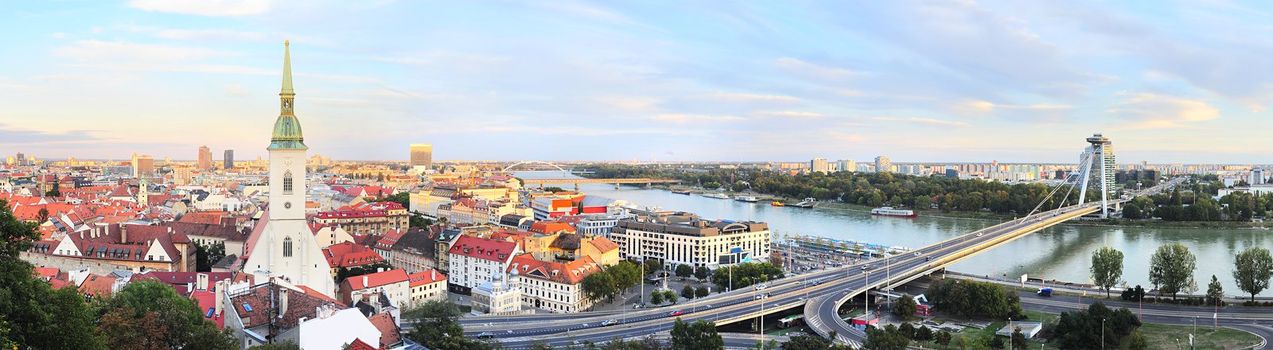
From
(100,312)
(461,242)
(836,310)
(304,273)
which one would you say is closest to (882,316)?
(836,310)

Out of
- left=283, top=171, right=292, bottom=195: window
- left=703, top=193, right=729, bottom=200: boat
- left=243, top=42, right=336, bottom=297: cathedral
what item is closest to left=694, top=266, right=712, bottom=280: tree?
left=243, top=42, right=336, bottom=297: cathedral

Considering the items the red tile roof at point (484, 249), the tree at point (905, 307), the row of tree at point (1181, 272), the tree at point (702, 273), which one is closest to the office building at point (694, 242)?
the tree at point (702, 273)

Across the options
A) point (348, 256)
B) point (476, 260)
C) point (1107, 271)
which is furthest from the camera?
point (476, 260)

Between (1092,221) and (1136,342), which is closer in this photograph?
(1136,342)

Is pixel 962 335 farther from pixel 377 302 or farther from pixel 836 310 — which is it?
pixel 377 302

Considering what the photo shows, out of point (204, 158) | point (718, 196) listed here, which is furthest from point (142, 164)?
point (718, 196)

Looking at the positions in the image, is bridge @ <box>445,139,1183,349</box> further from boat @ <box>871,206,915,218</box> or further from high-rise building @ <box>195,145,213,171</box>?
high-rise building @ <box>195,145,213,171</box>

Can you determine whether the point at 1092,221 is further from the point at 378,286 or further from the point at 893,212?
the point at 378,286
